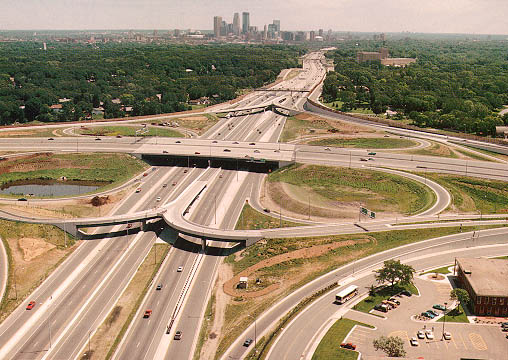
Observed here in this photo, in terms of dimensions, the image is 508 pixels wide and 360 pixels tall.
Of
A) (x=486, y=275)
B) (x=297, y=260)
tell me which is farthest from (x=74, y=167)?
(x=486, y=275)

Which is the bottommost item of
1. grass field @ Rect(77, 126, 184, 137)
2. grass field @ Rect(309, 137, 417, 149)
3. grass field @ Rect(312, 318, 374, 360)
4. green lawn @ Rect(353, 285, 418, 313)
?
grass field @ Rect(312, 318, 374, 360)

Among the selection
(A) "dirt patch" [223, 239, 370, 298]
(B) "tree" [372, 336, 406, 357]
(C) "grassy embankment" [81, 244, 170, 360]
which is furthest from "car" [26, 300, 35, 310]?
(B) "tree" [372, 336, 406, 357]

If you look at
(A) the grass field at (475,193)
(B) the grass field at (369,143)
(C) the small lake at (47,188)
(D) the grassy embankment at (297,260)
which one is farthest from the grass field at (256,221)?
(B) the grass field at (369,143)

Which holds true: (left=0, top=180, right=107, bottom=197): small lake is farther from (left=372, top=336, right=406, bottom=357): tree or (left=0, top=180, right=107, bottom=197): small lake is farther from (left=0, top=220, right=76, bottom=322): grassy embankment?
(left=372, top=336, right=406, bottom=357): tree

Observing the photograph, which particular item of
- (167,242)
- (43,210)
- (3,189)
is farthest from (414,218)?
(3,189)

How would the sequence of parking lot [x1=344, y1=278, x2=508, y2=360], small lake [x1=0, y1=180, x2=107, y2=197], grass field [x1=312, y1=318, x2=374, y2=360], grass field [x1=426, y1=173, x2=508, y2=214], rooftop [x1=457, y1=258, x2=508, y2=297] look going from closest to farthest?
1. grass field [x1=312, y1=318, x2=374, y2=360]
2. parking lot [x1=344, y1=278, x2=508, y2=360]
3. rooftop [x1=457, y1=258, x2=508, y2=297]
4. grass field [x1=426, y1=173, x2=508, y2=214]
5. small lake [x1=0, y1=180, x2=107, y2=197]

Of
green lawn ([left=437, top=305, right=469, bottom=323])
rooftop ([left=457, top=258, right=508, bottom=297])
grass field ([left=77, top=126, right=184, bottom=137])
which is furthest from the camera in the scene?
grass field ([left=77, top=126, right=184, bottom=137])
